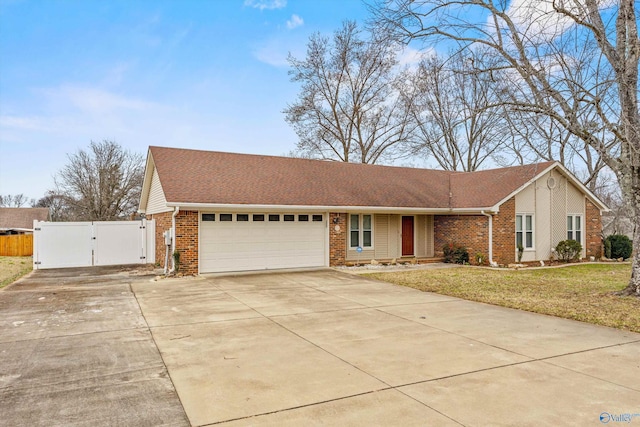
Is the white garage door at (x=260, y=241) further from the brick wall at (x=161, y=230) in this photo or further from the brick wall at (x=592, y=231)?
the brick wall at (x=592, y=231)

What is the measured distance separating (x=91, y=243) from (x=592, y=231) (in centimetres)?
2148

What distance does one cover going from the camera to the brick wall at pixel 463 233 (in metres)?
16.7

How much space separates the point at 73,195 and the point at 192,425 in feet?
104

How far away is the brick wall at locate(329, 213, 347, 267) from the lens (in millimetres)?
15703

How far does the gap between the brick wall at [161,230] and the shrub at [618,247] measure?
19.2 m

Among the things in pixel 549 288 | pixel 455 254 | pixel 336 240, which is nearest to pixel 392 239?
pixel 455 254

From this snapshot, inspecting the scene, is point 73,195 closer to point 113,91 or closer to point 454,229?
point 113,91

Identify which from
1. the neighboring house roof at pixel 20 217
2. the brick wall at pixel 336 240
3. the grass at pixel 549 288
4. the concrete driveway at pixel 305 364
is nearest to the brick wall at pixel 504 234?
the grass at pixel 549 288

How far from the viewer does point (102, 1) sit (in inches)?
486

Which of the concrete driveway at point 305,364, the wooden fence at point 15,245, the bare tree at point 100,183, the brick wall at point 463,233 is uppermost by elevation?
the bare tree at point 100,183

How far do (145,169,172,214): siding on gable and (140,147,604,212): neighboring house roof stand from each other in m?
0.37

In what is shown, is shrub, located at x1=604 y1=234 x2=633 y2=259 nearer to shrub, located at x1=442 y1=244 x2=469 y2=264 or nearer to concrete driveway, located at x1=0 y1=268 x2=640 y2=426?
shrub, located at x1=442 y1=244 x2=469 y2=264

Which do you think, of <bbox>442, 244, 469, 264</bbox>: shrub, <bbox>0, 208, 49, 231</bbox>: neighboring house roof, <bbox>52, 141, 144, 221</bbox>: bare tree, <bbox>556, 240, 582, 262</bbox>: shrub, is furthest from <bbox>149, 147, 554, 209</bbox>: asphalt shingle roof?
<bbox>0, 208, 49, 231</bbox>: neighboring house roof

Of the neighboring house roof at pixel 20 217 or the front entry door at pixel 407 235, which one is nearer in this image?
the front entry door at pixel 407 235
